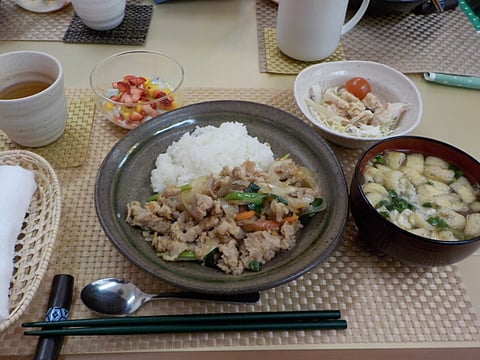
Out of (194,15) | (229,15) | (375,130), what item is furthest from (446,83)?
(194,15)

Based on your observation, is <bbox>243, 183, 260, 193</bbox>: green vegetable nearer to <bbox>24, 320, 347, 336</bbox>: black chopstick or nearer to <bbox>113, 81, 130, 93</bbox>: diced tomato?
<bbox>24, 320, 347, 336</bbox>: black chopstick

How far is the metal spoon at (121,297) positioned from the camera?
3.35 feet

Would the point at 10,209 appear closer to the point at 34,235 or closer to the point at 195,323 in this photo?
the point at 34,235

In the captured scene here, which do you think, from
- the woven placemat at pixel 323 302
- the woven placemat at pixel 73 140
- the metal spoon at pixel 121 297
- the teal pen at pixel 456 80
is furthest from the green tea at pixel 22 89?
the teal pen at pixel 456 80

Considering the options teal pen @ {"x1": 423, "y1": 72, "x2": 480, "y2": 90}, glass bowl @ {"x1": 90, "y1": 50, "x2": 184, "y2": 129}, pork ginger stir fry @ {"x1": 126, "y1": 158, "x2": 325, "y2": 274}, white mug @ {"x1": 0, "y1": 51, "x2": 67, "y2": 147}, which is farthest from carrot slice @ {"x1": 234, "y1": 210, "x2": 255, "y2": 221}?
teal pen @ {"x1": 423, "y1": 72, "x2": 480, "y2": 90}

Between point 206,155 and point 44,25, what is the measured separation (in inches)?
49.1

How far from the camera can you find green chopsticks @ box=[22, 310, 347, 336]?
0.96 m

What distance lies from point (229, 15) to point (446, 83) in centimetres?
107

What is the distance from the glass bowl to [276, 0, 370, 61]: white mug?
0.47 m

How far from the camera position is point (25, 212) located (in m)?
1.15

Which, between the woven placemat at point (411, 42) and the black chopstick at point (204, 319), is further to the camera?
the woven placemat at point (411, 42)

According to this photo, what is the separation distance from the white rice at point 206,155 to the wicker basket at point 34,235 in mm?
289

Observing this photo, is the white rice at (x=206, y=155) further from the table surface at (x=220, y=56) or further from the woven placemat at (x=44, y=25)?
the woven placemat at (x=44, y=25)

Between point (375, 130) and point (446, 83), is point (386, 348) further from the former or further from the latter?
point (446, 83)
